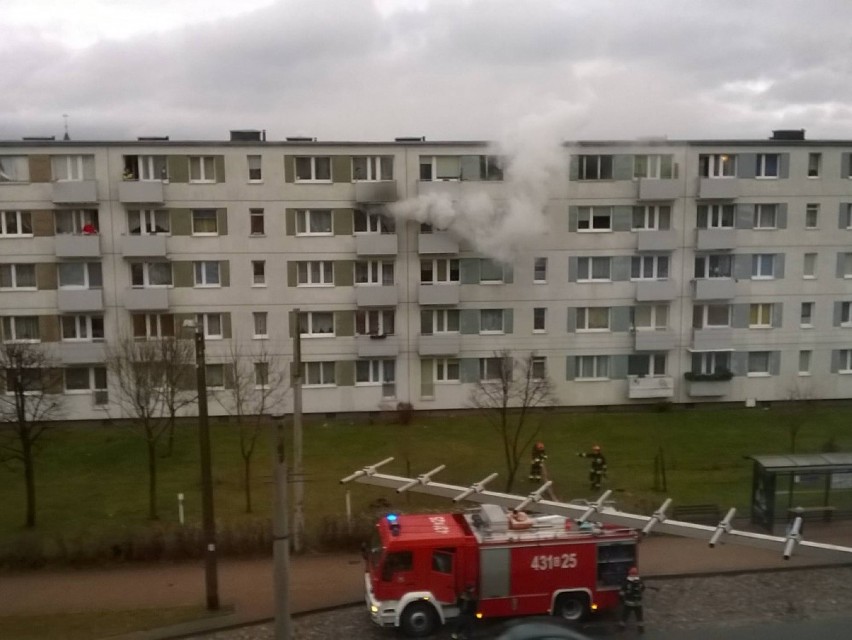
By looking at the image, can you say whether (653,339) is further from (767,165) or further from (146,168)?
(146,168)

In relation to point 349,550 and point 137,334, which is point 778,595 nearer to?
point 349,550

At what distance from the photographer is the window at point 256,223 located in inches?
1011

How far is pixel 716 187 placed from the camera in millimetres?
26391

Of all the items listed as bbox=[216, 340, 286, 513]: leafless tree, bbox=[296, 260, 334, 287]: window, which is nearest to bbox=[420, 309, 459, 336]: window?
bbox=[296, 260, 334, 287]: window

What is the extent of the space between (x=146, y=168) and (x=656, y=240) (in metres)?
17.7

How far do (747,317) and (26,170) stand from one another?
25585 mm

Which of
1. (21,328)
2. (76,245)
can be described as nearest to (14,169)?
(76,245)

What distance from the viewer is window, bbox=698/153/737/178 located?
2664 cm

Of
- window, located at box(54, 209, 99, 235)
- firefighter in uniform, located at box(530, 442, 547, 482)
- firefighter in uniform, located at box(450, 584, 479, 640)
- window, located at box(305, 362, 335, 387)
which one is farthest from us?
window, located at box(305, 362, 335, 387)

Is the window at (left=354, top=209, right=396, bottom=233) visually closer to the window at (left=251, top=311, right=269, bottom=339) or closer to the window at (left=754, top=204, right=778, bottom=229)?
the window at (left=251, top=311, right=269, bottom=339)

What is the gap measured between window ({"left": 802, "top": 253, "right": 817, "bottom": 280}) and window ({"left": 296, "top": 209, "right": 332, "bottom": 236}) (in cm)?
1733

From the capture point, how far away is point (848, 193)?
27.1 metres

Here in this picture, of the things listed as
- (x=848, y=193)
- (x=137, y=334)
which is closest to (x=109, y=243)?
(x=137, y=334)

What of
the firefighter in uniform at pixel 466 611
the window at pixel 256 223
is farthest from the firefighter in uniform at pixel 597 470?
the window at pixel 256 223
